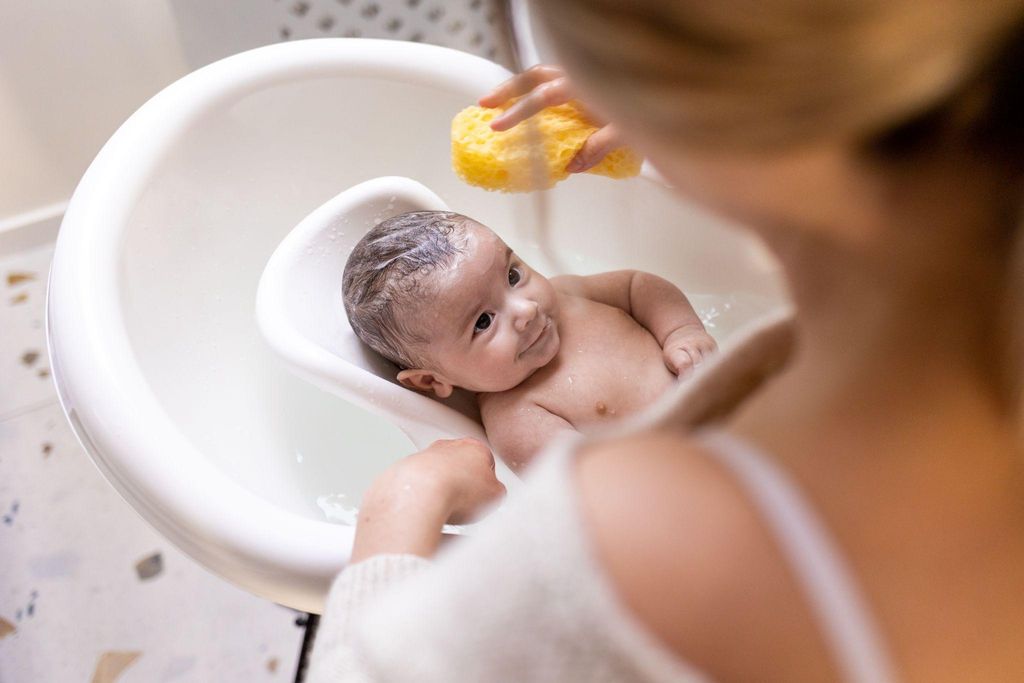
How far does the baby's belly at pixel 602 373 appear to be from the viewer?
1.10m

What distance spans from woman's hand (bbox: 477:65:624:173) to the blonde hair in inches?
26.3

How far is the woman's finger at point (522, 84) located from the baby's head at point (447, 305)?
0.15 meters

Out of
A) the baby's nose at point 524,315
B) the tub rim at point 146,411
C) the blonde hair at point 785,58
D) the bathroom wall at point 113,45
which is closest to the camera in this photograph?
the blonde hair at point 785,58

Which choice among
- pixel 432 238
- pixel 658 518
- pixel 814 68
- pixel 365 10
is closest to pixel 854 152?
pixel 814 68

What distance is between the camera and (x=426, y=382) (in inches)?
44.4

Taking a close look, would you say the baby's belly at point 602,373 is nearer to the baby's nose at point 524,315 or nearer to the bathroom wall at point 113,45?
the baby's nose at point 524,315

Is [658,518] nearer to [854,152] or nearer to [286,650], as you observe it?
[854,152]

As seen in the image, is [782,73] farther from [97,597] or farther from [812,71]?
[97,597]

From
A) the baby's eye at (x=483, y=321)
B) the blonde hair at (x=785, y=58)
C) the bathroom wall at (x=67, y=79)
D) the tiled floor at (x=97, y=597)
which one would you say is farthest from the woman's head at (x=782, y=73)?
the bathroom wall at (x=67, y=79)

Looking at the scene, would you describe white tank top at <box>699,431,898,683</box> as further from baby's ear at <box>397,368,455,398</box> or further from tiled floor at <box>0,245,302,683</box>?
tiled floor at <box>0,245,302,683</box>

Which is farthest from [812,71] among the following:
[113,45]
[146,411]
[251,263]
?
[113,45]

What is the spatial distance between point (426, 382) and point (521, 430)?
0.45 ft

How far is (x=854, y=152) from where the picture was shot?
0.30 metres

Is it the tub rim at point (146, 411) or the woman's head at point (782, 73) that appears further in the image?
the tub rim at point (146, 411)
